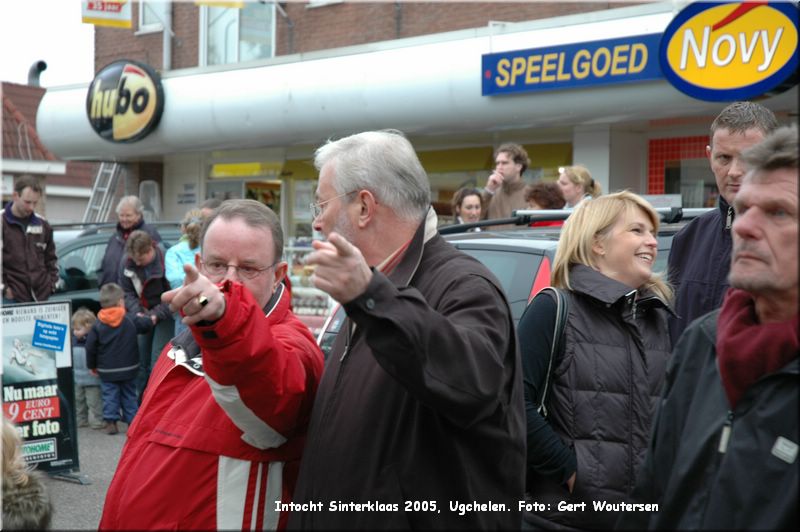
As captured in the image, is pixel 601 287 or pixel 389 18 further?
pixel 389 18

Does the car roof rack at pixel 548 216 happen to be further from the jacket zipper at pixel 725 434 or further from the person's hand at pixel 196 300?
the person's hand at pixel 196 300

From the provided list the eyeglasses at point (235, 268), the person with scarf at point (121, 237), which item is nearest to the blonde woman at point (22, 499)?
the eyeglasses at point (235, 268)

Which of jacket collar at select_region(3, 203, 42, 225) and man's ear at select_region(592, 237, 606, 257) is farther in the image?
jacket collar at select_region(3, 203, 42, 225)

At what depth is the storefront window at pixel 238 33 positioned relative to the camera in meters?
19.4

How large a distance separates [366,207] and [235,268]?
564 mm

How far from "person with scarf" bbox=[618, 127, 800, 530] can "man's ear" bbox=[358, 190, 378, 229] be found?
0.92m

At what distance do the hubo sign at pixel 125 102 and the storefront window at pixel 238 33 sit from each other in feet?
8.73

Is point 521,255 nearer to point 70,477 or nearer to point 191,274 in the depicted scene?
point 191,274

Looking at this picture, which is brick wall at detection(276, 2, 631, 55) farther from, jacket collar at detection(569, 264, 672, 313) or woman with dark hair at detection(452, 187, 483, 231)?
jacket collar at detection(569, 264, 672, 313)

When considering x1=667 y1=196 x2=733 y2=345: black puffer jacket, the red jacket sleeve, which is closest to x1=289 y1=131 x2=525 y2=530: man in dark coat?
the red jacket sleeve

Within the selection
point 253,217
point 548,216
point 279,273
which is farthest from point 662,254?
point 253,217

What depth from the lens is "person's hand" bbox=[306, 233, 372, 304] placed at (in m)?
2.20

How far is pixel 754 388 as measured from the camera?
6.82 feet

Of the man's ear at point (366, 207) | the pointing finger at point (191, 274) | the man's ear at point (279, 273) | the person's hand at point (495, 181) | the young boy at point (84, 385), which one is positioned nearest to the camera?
the pointing finger at point (191, 274)
